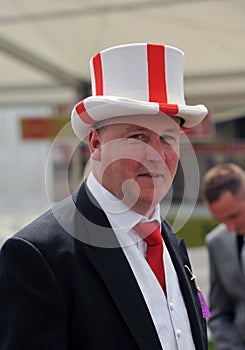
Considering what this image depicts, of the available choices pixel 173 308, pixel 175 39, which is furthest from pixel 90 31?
pixel 173 308

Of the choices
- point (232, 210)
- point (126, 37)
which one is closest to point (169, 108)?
point (232, 210)

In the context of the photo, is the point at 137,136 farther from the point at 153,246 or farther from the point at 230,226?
the point at 230,226

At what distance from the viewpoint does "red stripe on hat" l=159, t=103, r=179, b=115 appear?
1.23m

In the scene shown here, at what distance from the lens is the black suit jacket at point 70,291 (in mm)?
1134

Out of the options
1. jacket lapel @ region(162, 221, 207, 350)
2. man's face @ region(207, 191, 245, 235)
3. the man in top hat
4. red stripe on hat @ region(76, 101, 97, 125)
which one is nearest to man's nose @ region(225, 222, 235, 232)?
man's face @ region(207, 191, 245, 235)

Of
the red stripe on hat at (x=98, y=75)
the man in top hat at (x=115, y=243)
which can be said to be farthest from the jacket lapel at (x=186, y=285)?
the red stripe on hat at (x=98, y=75)

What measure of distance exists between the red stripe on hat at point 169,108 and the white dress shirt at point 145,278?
0.23 metres

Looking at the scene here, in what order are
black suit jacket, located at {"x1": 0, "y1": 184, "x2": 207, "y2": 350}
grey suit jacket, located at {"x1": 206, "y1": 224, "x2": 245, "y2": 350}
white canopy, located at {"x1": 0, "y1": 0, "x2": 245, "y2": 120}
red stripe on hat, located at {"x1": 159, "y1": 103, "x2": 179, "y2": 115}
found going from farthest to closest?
white canopy, located at {"x1": 0, "y1": 0, "x2": 245, "y2": 120} → grey suit jacket, located at {"x1": 206, "y1": 224, "x2": 245, "y2": 350} → red stripe on hat, located at {"x1": 159, "y1": 103, "x2": 179, "y2": 115} → black suit jacket, located at {"x1": 0, "y1": 184, "x2": 207, "y2": 350}

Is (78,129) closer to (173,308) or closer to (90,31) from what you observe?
(173,308)

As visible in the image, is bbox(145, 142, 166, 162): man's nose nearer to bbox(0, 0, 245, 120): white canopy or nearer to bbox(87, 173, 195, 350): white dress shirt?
bbox(87, 173, 195, 350): white dress shirt

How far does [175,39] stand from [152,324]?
11.0 ft

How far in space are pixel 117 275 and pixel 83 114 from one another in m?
0.37

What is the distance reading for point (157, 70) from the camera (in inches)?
51.6

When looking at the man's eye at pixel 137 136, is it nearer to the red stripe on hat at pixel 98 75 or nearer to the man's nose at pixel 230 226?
the red stripe on hat at pixel 98 75
